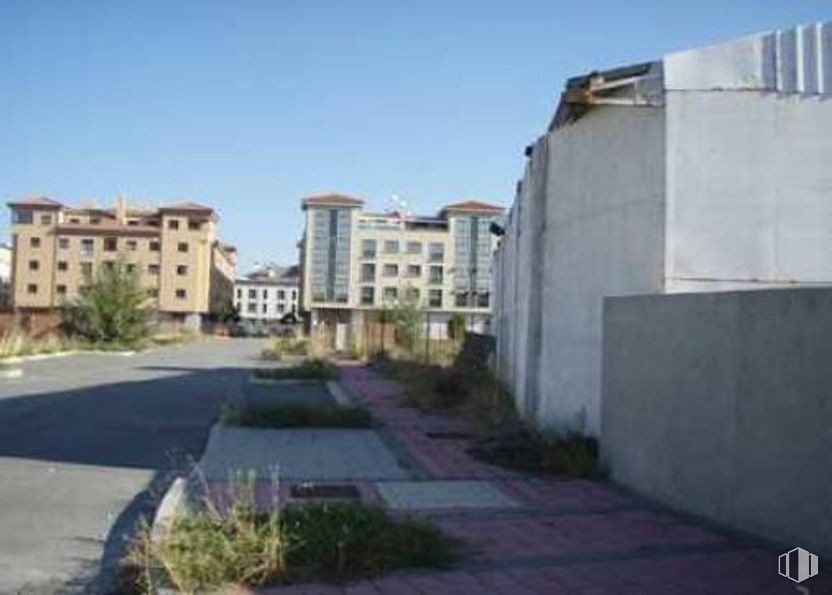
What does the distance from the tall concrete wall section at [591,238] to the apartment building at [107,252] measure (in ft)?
359

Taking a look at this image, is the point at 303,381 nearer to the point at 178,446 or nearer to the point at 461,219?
the point at 178,446

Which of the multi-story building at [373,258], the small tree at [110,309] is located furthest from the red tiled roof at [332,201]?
the small tree at [110,309]

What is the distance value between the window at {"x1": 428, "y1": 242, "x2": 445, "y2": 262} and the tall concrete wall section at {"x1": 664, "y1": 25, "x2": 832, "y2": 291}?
11521cm

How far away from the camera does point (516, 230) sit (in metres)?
19.5

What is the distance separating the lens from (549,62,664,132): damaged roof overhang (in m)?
11.0

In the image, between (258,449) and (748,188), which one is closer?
(748,188)

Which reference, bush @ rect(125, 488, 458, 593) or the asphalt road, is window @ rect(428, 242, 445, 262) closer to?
the asphalt road

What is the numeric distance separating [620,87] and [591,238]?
188 cm

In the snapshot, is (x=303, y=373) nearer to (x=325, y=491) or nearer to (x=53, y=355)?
(x=53, y=355)

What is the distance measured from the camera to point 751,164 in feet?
34.9

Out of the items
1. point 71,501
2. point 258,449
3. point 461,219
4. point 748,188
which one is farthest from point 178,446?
point 461,219

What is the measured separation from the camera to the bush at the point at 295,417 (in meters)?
16.5

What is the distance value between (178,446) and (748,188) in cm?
803

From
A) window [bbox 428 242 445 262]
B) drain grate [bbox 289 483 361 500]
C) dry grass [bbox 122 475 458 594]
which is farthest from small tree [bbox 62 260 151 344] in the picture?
window [bbox 428 242 445 262]
